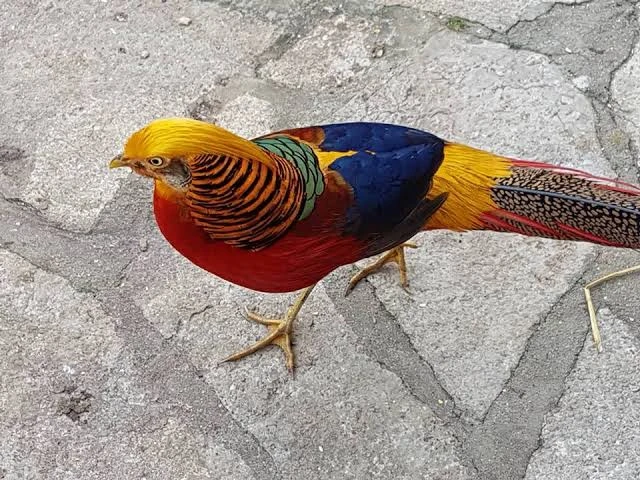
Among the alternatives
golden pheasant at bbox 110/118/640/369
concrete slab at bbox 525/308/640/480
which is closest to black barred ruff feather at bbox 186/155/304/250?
golden pheasant at bbox 110/118/640/369

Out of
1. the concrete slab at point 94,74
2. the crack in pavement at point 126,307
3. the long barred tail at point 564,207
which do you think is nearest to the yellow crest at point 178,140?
the long barred tail at point 564,207

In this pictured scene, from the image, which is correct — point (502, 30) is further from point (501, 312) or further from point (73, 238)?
point (73, 238)

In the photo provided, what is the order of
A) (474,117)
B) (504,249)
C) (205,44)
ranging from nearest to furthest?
(504,249) → (474,117) → (205,44)

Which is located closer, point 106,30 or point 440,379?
point 440,379

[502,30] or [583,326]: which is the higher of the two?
[502,30]

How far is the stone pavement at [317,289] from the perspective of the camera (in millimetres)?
2361

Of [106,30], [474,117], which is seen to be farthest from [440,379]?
[106,30]

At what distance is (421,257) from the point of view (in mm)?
2697

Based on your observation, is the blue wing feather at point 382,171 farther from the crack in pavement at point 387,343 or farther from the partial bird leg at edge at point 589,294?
the partial bird leg at edge at point 589,294

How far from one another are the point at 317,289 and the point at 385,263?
233mm

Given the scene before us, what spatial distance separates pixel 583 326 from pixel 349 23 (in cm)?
141

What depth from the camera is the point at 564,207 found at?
6.85 ft

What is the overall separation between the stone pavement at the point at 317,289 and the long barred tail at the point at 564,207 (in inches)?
17.9

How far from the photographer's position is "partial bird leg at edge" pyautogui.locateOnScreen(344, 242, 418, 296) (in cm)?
262
